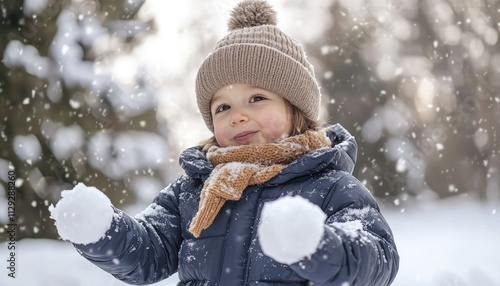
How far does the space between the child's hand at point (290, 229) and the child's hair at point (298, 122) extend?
2.68 ft

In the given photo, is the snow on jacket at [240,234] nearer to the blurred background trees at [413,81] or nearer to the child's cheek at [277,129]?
the child's cheek at [277,129]

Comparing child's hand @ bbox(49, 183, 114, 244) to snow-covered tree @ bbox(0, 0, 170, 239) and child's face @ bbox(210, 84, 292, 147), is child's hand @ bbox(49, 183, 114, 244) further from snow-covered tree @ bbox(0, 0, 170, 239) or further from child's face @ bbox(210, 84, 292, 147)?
snow-covered tree @ bbox(0, 0, 170, 239)

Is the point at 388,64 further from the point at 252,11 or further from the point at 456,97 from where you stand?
the point at 252,11

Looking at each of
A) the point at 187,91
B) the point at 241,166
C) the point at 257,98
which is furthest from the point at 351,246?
the point at 187,91

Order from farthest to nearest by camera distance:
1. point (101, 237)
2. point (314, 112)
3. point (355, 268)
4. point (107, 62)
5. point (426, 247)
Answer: point (426, 247)
point (107, 62)
point (314, 112)
point (101, 237)
point (355, 268)

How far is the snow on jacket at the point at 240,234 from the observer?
1.46 m

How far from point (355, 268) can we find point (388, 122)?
6.39 metres

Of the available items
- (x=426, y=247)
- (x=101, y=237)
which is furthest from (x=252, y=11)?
(x=426, y=247)

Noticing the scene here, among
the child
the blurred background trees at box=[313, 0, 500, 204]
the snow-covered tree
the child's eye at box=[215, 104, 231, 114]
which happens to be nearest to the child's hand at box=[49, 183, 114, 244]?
the child

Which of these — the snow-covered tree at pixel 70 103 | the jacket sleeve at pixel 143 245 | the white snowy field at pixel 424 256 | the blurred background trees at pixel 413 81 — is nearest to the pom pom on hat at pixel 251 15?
the jacket sleeve at pixel 143 245

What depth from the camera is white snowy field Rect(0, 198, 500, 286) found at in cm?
419

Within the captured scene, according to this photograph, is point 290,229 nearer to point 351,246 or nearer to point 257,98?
point 351,246

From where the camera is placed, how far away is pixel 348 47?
7.15 meters

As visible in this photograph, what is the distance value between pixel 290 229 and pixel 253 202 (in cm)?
60
